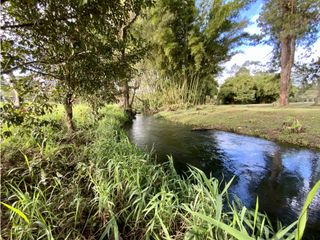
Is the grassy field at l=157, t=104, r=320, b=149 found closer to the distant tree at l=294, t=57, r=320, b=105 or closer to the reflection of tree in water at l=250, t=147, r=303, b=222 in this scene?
the reflection of tree in water at l=250, t=147, r=303, b=222

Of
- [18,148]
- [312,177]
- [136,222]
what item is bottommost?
[312,177]

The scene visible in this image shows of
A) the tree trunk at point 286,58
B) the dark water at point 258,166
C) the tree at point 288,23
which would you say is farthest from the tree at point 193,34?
the dark water at point 258,166

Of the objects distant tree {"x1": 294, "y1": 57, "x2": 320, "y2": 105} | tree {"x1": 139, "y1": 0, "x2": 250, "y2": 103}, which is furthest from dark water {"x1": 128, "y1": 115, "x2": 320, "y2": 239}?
distant tree {"x1": 294, "y1": 57, "x2": 320, "y2": 105}

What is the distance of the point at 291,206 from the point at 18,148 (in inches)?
129

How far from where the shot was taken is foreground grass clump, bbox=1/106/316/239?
1483 mm

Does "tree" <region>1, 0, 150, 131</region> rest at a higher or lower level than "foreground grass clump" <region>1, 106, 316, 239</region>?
higher

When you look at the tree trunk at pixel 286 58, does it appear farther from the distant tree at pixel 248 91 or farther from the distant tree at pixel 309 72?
the distant tree at pixel 248 91

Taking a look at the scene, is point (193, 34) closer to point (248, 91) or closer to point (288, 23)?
point (288, 23)

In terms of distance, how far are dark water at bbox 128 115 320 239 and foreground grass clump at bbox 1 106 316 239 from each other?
956 millimetres

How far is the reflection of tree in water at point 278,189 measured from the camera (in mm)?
2746

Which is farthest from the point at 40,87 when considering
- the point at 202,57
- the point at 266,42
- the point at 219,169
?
the point at 266,42

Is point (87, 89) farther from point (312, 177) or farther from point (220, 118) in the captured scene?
point (220, 118)

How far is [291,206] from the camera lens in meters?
2.84

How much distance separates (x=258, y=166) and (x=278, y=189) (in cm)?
105
